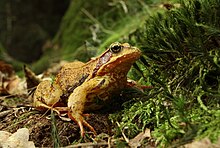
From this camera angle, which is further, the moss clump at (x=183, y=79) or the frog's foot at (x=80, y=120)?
the frog's foot at (x=80, y=120)

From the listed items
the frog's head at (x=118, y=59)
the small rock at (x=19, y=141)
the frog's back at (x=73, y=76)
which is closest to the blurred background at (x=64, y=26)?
the frog's back at (x=73, y=76)

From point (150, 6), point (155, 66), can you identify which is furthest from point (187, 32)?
point (150, 6)

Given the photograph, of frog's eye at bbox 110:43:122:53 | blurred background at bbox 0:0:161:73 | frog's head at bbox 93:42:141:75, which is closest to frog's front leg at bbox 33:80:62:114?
frog's head at bbox 93:42:141:75

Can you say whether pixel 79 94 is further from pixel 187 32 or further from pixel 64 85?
pixel 187 32

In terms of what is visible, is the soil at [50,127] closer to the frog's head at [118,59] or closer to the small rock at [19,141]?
the small rock at [19,141]

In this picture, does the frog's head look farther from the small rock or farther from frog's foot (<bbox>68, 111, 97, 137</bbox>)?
the small rock

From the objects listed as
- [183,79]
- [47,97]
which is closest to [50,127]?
[47,97]

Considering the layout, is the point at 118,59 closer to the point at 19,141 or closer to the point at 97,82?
the point at 97,82

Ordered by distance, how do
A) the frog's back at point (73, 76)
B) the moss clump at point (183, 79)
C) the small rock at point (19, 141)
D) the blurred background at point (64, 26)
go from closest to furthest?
the moss clump at point (183, 79) < the small rock at point (19, 141) < the frog's back at point (73, 76) < the blurred background at point (64, 26)
